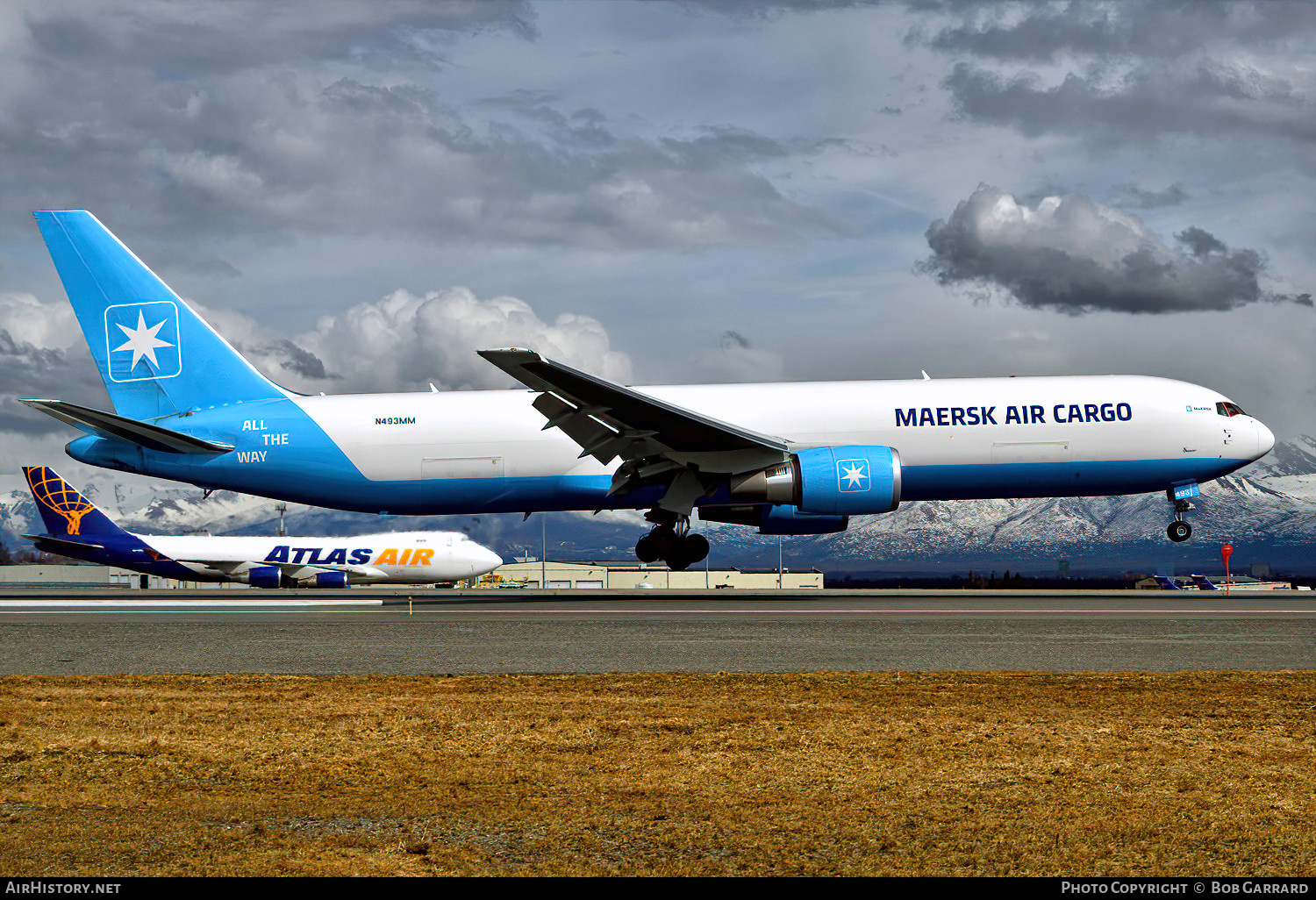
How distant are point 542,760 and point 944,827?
2.94 metres

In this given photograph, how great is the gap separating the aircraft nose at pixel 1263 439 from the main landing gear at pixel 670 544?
14.9 meters

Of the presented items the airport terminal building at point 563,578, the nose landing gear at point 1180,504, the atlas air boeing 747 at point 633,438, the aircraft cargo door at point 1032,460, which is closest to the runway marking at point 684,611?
the atlas air boeing 747 at point 633,438

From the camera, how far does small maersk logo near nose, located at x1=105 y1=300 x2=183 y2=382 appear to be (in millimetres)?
30266

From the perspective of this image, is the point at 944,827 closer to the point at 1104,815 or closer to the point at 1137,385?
the point at 1104,815

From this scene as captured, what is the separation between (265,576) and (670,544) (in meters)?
40.1

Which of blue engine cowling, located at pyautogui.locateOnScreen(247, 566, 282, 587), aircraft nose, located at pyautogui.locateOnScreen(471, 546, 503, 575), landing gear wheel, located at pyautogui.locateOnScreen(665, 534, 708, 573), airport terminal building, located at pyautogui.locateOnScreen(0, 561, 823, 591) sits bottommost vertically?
airport terminal building, located at pyautogui.locateOnScreen(0, 561, 823, 591)

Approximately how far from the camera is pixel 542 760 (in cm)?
748

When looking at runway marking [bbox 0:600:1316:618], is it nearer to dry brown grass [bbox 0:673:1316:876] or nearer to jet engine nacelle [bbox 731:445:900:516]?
jet engine nacelle [bbox 731:445:900:516]

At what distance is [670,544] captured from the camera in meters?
28.6

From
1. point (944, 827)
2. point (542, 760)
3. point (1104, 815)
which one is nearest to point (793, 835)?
point (944, 827)

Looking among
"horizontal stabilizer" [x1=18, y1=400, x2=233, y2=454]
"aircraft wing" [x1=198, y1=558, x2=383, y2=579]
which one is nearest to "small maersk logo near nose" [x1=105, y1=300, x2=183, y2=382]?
"horizontal stabilizer" [x1=18, y1=400, x2=233, y2=454]

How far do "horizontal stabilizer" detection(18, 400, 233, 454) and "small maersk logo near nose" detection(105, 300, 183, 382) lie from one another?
7.96 feet

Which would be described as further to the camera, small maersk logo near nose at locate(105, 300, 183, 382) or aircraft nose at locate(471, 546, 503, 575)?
aircraft nose at locate(471, 546, 503, 575)

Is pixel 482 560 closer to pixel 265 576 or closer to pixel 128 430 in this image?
pixel 265 576
